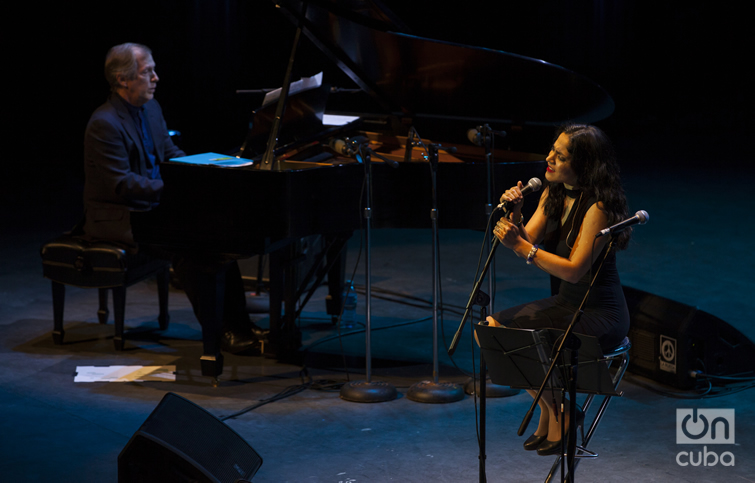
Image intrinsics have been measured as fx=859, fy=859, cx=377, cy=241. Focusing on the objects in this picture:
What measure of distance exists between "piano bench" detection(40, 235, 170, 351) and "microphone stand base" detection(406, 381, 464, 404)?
171cm

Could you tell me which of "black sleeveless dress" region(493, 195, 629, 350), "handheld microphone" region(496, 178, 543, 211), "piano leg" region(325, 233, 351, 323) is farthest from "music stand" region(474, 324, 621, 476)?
"piano leg" region(325, 233, 351, 323)

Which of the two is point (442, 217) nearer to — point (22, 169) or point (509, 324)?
point (509, 324)

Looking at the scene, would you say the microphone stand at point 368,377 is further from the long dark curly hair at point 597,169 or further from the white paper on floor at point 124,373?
the long dark curly hair at point 597,169

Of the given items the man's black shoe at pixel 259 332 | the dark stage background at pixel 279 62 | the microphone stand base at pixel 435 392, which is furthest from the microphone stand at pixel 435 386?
the dark stage background at pixel 279 62

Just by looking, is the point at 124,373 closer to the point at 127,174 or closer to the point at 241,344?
the point at 241,344

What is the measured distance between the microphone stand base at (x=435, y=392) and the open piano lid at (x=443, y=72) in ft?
5.25

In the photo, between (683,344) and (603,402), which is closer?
(603,402)

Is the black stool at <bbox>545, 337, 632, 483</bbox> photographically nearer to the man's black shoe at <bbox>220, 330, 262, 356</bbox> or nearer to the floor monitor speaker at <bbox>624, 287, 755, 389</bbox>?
the floor monitor speaker at <bbox>624, 287, 755, 389</bbox>

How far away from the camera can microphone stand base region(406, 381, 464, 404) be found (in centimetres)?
408

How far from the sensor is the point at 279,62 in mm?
11062

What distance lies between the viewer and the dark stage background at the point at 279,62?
1032 cm

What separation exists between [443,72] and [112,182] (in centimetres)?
190

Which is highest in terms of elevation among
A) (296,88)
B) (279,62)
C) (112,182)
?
(279,62)

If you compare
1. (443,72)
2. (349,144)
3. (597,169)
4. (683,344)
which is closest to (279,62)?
(443,72)
